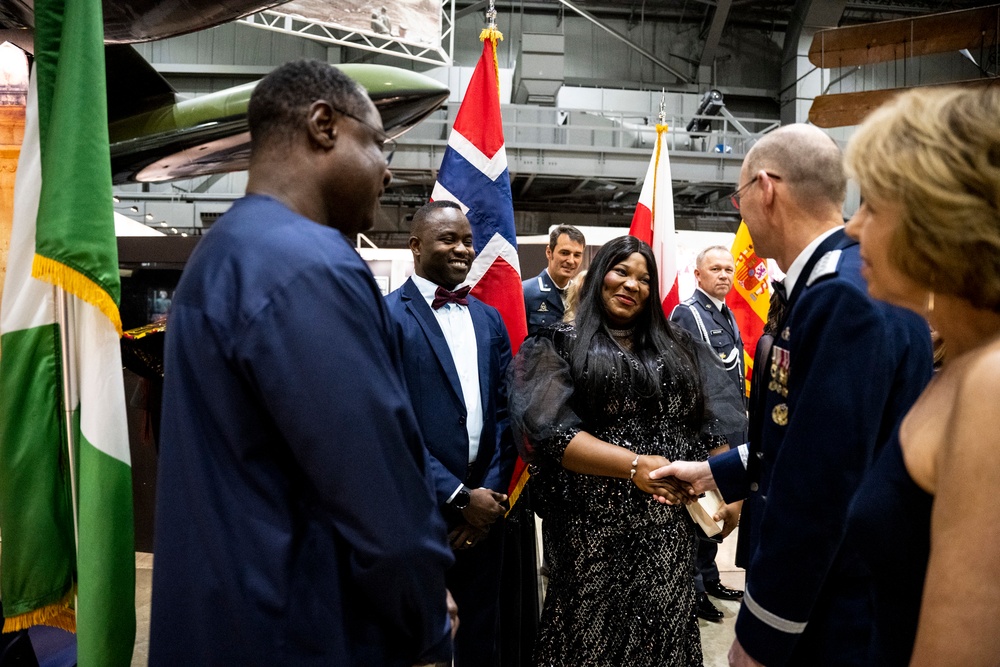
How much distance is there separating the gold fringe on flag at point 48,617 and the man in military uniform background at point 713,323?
291 centimetres

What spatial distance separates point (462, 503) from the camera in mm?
2184

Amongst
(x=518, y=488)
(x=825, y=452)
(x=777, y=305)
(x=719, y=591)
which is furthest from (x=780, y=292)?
(x=719, y=591)

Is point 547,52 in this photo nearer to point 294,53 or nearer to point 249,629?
point 294,53

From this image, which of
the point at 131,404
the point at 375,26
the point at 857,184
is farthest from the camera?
the point at 375,26

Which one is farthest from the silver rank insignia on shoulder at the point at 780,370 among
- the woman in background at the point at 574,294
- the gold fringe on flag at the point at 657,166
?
the gold fringe on flag at the point at 657,166

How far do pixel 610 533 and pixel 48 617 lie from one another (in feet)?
4.83

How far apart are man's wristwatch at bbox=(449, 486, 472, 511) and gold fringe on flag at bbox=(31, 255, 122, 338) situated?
1063mm

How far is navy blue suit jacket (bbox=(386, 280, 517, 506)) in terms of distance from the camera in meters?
2.27

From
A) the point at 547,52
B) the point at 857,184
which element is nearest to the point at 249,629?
the point at 857,184

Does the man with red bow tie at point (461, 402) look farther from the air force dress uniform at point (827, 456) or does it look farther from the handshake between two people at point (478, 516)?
the air force dress uniform at point (827, 456)

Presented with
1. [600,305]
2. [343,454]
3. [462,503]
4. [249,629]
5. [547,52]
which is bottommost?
[462,503]

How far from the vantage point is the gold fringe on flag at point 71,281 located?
5.24 ft

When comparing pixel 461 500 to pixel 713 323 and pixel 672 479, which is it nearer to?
pixel 672 479

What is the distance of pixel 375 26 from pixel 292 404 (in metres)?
6.85
